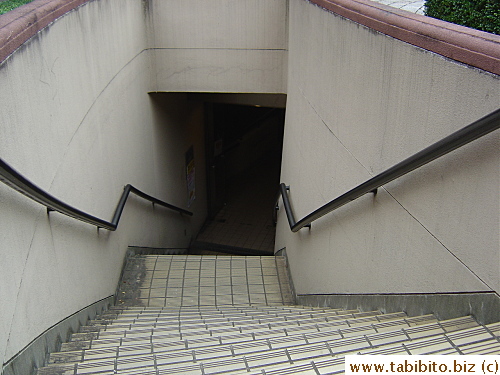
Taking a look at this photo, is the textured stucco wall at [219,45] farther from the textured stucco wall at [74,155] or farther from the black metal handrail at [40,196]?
the black metal handrail at [40,196]

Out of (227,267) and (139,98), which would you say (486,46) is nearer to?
(227,267)

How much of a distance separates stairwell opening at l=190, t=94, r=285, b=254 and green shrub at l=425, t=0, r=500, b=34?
5220 millimetres

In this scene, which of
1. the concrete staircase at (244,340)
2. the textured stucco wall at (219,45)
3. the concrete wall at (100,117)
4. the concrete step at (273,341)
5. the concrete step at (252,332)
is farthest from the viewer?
the textured stucco wall at (219,45)

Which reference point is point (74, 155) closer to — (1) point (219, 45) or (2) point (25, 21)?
(2) point (25, 21)

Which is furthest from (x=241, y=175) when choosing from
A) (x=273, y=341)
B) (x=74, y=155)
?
(x=273, y=341)

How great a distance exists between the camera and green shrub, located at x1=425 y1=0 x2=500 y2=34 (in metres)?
3.66

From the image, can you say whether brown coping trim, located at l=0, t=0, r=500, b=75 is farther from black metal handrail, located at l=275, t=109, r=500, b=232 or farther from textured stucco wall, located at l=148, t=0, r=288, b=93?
textured stucco wall, located at l=148, t=0, r=288, b=93

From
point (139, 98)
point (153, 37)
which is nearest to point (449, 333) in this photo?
point (139, 98)

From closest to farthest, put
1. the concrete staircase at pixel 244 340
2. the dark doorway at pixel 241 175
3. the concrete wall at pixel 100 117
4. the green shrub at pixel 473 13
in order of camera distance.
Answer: the concrete staircase at pixel 244 340 → the concrete wall at pixel 100 117 → the green shrub at pixel 473 13 → the dark doorway at pixel 241 175

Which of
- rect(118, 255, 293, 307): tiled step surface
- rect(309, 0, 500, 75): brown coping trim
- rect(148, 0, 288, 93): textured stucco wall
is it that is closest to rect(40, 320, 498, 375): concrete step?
rect(309, 0, 500, 75): brown coping trim

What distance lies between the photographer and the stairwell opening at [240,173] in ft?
35.3

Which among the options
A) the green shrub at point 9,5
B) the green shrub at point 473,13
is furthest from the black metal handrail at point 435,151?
the green shrub at point 9,5

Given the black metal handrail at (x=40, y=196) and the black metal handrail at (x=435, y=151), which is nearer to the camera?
the black metal handrail at (x=435, y=151)

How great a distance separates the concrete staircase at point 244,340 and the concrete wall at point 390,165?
252 millimetres
